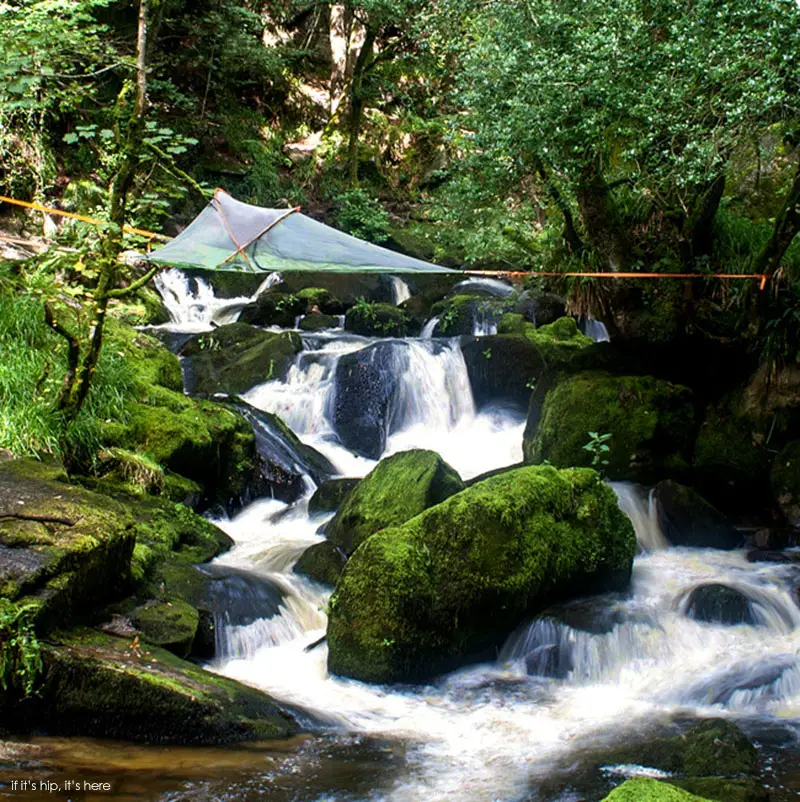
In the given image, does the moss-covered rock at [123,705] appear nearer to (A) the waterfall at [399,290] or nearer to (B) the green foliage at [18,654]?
(B) the green foliage at [18,654]

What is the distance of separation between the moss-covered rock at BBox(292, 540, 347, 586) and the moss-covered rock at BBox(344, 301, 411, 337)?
255 inches

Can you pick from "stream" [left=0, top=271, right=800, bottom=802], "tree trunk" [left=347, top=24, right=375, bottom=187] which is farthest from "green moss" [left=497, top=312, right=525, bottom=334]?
"tree trunk" [left=347, top=24, right=375, bottom=187]

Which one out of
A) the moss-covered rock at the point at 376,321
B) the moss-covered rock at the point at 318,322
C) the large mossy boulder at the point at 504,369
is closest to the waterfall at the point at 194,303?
the moss-covered rock at the point at 318,322

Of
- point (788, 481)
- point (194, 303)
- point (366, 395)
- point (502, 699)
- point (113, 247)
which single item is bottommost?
point (502, 699)

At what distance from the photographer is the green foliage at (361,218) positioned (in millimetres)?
17413

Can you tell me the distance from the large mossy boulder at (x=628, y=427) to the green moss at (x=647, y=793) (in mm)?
5202

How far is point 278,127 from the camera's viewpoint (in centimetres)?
2041

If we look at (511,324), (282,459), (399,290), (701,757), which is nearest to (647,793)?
(701,757)

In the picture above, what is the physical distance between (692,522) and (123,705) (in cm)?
515

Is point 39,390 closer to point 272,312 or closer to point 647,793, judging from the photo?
point 647,793

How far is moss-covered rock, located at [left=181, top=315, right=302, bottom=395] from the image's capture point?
11.1 meters

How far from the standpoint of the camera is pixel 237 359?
11.5 m

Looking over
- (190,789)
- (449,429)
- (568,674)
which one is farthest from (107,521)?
(449,429)

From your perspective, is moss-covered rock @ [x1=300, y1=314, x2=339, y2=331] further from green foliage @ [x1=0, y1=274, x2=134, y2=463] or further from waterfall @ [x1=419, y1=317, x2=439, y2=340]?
green foliage @ [x1=0, y1=274, x2=134, y2=463]
